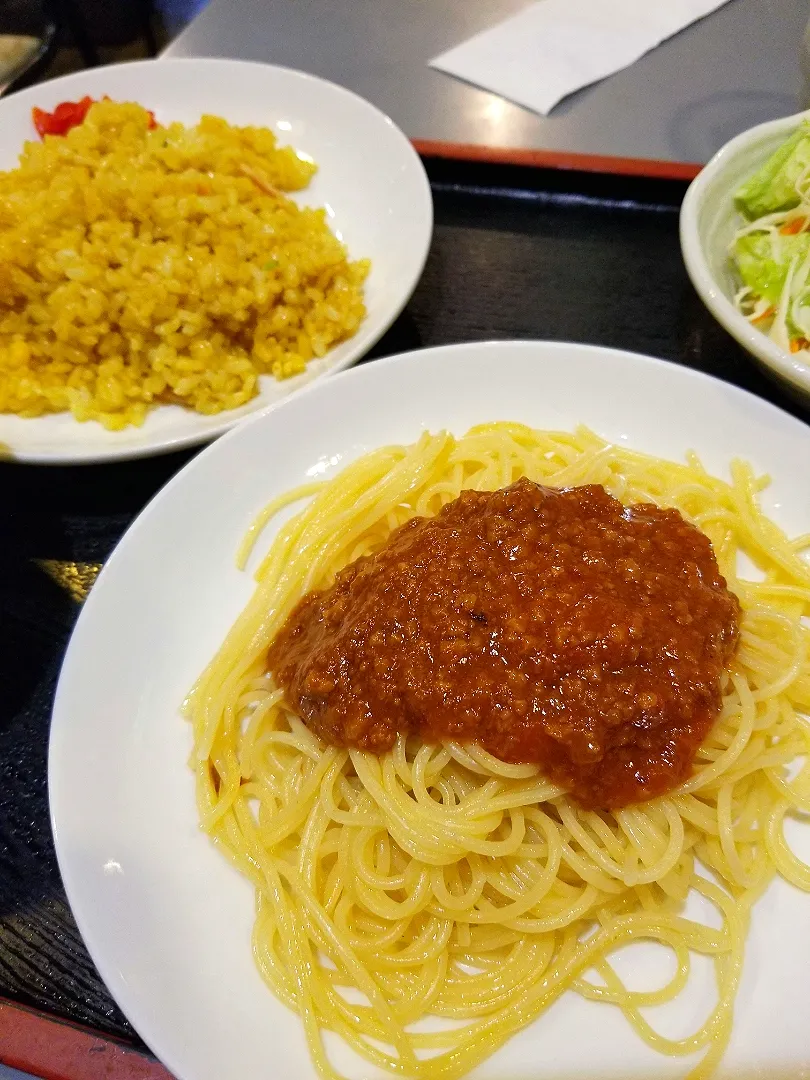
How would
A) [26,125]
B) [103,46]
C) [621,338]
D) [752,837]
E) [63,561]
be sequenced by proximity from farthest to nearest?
[103,46], [26,125], [621,338], [63,561], [752,837]

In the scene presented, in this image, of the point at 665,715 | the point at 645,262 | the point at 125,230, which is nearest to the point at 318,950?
the point at 665,715

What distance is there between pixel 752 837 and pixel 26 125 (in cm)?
455

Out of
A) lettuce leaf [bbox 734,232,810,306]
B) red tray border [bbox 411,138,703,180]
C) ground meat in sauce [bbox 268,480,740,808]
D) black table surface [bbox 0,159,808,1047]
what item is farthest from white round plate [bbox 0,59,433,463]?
lettuce leaf [bbox 734,232,810,306]

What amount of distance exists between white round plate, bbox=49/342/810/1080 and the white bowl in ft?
0.55

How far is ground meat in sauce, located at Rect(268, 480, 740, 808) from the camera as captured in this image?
179cm

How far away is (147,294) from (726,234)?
2.26m

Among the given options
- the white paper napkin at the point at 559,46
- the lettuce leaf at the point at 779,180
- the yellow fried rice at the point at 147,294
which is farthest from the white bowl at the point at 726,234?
the white paper napkin at the point at 559,46

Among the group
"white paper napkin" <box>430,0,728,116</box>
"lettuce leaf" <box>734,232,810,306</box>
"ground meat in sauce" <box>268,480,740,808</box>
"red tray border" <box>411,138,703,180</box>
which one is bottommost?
"ground meat in sauce" <box>268,480,740,808</box>

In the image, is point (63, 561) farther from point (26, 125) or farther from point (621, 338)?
point (26, 125)

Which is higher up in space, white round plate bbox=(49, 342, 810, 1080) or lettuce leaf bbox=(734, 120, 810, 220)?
lettuce leaf bbox=(734, 120, 810, 220)

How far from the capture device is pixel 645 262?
3.52 metres

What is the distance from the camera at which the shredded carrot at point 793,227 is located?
116 inches

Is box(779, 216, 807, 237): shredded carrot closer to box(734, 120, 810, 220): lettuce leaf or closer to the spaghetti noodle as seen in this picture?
box(734, 120, 810, 220): lettuce leaf

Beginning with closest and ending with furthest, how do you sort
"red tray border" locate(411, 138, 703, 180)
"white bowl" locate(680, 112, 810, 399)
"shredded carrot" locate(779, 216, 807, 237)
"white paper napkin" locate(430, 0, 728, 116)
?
"white bowl" locate(680, 112, 810, 399), "shredded carrot" locate(779, 216, 807, 237), "red tray border" locate(411, 138, 703, 180), "white paper napkin" locate(430, 0, 728, 116)
